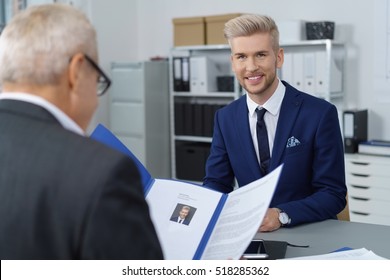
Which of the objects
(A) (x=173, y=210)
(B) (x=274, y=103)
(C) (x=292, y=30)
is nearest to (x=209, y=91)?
(C) (x=292, y=30)

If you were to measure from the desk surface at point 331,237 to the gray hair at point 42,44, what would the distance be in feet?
2.96

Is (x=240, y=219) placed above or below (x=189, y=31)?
below

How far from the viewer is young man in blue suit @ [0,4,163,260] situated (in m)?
0.94

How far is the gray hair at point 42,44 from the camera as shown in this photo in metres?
1.03

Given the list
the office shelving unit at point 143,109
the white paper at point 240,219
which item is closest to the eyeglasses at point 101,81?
the white paper at point 240,219

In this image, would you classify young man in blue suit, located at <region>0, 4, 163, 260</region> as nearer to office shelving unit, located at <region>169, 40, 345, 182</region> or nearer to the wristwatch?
the wristwatch

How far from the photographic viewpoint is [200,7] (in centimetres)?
540

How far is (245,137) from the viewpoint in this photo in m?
2.23

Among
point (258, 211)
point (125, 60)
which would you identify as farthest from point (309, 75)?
point (258, 211)

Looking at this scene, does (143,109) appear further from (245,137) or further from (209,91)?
(245,137)

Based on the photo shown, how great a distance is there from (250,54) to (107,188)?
4.48 ft

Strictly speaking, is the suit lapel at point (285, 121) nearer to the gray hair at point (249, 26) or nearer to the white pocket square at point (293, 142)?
the white pocket square at point (293, 142)

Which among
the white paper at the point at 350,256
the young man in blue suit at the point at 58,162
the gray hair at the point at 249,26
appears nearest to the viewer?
the young man in blue suit at the point at 58,162

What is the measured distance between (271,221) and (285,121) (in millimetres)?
A: 449
